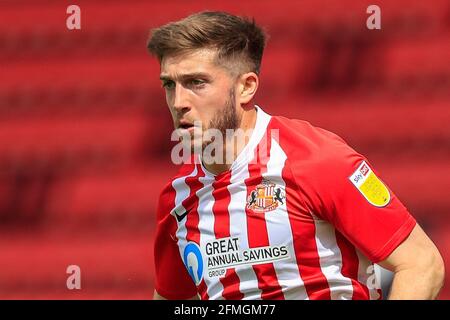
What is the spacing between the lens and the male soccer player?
1656 millimetres

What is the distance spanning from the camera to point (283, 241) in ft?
5.77

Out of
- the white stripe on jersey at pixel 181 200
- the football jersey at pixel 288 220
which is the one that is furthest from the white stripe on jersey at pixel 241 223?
the white stripe on jersey at pixel 181 200

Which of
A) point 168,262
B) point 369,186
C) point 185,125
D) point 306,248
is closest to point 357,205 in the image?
point 369,186

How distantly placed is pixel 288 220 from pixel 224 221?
144mm

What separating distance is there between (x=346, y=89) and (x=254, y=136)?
53.1 inches

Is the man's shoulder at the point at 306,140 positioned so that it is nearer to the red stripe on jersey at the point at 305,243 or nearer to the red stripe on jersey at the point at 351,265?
the red stripe on jersey at the point at 305,243

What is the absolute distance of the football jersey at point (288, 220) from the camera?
166 centimetres

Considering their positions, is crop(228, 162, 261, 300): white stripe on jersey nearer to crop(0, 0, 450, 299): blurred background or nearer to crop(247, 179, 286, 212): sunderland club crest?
crop(247, 179, 286, 212): sunderland club crest

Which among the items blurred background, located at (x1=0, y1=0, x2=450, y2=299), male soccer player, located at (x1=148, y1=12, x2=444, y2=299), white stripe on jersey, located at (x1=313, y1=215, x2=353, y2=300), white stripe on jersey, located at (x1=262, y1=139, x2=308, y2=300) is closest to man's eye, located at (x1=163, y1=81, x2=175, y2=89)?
male soccer player, located at (x1=148, y1=12, x2=444, y2=299)

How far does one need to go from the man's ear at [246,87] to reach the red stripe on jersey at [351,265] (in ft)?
1.10

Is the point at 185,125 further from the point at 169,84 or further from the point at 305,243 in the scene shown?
the point at 305,243

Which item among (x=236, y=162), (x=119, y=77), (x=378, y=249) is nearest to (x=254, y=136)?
(x=236, y=162)

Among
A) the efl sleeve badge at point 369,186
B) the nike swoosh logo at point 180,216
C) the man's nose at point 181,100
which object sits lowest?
the nike swoosh logo at point 180,216
